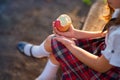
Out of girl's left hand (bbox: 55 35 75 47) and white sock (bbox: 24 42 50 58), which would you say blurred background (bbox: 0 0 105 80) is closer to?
→ white sock (bbox: 24 42 50 58)

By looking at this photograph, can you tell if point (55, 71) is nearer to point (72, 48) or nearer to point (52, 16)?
point (72, 48)

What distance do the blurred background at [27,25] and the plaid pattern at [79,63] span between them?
36cm

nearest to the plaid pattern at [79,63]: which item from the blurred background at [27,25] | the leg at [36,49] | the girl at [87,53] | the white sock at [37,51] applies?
the girl at [87,53]

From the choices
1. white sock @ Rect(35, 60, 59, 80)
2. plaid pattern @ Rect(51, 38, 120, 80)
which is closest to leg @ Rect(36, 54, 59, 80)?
white sock @ Rect(35, 60, 59, 80)

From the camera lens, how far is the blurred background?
267 centimetres

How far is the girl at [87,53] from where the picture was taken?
175cm

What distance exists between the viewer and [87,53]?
75.7 inches

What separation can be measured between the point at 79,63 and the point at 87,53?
13cm

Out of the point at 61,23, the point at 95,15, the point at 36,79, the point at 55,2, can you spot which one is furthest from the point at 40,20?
the point at 61,23

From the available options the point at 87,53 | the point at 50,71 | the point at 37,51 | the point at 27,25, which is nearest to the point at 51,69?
the point at 50,71

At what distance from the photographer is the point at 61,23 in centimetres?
211

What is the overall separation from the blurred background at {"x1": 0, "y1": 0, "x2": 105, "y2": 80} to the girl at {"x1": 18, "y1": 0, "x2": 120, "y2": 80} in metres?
0.31

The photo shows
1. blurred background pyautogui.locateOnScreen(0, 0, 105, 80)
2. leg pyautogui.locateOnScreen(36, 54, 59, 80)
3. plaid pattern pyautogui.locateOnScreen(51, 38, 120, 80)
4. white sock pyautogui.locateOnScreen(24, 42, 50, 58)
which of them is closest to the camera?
plaid pattern pyautogui.locateOnScreen(51, 38, 120, 80)

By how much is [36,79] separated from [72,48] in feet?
1.85
